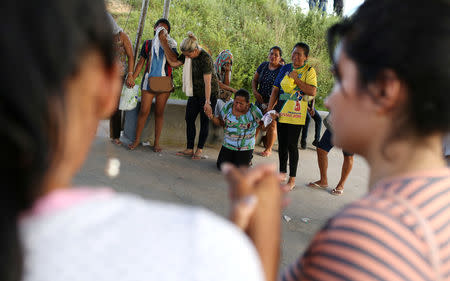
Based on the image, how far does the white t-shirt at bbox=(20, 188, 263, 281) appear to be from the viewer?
478mm

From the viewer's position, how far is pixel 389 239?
26.4 inches

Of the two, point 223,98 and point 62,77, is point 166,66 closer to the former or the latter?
point 223,98

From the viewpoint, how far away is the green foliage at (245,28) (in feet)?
31.1

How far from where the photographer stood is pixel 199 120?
20.4 ft

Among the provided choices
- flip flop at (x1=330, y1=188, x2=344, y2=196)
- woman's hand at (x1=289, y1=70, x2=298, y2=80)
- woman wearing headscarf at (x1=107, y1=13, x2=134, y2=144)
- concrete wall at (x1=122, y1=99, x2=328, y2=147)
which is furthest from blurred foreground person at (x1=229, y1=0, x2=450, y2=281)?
concrete wall at (x1=122, y1=99, x2=328, y2=147)

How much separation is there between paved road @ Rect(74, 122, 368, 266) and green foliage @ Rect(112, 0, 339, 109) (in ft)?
10.5

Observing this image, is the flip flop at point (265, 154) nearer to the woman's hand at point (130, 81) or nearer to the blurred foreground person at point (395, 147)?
the woman's hand at point (130, 81)

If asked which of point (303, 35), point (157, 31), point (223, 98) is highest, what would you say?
point (303, 35)

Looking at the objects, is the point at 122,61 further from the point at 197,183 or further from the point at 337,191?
the point at 337,191

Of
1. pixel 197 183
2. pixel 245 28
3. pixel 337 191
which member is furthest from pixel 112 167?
pixel 245 28

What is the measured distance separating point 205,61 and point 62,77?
5.01 m

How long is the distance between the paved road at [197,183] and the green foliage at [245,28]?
126 inches

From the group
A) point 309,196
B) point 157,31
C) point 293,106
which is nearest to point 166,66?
point 157,31

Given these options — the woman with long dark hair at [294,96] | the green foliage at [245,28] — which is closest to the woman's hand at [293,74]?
the woman with long dark hair at [294,96]
